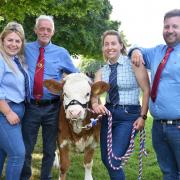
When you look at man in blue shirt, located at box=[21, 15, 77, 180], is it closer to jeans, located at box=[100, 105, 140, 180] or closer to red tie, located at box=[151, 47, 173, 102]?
jeans, located at box=[100, 105, 140, 180]

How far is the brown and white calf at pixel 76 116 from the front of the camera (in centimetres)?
497

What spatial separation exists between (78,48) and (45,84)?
1660cm

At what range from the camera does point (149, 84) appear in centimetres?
463

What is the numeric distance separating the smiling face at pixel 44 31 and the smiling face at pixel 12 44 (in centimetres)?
59

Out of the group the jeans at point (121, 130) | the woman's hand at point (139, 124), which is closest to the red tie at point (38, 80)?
the jeans at point (121, 130)

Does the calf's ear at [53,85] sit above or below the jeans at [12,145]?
above

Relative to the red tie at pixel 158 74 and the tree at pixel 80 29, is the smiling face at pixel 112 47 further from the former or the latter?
the tree at pixel 80 29

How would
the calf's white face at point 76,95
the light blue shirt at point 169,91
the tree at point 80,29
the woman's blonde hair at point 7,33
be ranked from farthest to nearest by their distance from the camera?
1. the tree at point 80,29
2. the calf's white face at point 76,95
3. the woman's blonde hair at point 7,33
4. the light blue shirt at point 169,91

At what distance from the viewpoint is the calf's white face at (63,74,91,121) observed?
15.9 ft

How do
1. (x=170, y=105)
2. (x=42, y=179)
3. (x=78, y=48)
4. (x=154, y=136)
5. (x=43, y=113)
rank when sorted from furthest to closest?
(x=78, y=48), (x=42, y=179), (x=43, y=113), (x=154, y=136), (x=170, y=105)

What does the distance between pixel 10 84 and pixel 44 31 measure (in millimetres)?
1078

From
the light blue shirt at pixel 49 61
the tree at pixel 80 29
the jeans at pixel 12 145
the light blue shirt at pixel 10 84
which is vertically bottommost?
the jeans at pixel 12 145

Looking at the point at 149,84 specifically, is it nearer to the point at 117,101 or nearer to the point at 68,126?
the point at 117,101

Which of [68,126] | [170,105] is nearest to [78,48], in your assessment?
[68,126]
